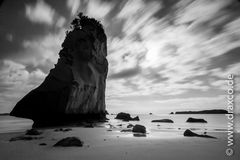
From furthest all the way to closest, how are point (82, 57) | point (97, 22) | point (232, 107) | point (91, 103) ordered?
point (97, 22) < point (91, 103) < point (82, 57) < point (232, 107)

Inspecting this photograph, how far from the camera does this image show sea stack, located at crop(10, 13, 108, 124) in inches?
929

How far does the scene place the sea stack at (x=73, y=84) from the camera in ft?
77.4

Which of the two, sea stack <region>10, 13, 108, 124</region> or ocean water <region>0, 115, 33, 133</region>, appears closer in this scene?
ocean water <region>0, 115, 33, 133</region>

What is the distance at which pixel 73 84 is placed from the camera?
24062mm

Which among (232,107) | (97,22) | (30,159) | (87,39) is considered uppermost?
(97,22)

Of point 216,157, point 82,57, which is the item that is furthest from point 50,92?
point 216,157

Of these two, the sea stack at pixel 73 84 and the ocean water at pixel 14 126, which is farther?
the sea stack at pixel 73 84

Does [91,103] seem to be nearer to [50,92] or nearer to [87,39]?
[50,92]

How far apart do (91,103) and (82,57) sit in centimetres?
825

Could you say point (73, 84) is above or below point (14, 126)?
above

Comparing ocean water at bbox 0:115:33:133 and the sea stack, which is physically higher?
the sea stack

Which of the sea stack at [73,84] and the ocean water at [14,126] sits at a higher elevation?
the sea stack at [73,84]

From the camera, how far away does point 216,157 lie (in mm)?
5824

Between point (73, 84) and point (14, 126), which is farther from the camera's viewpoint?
point (14, 126)
